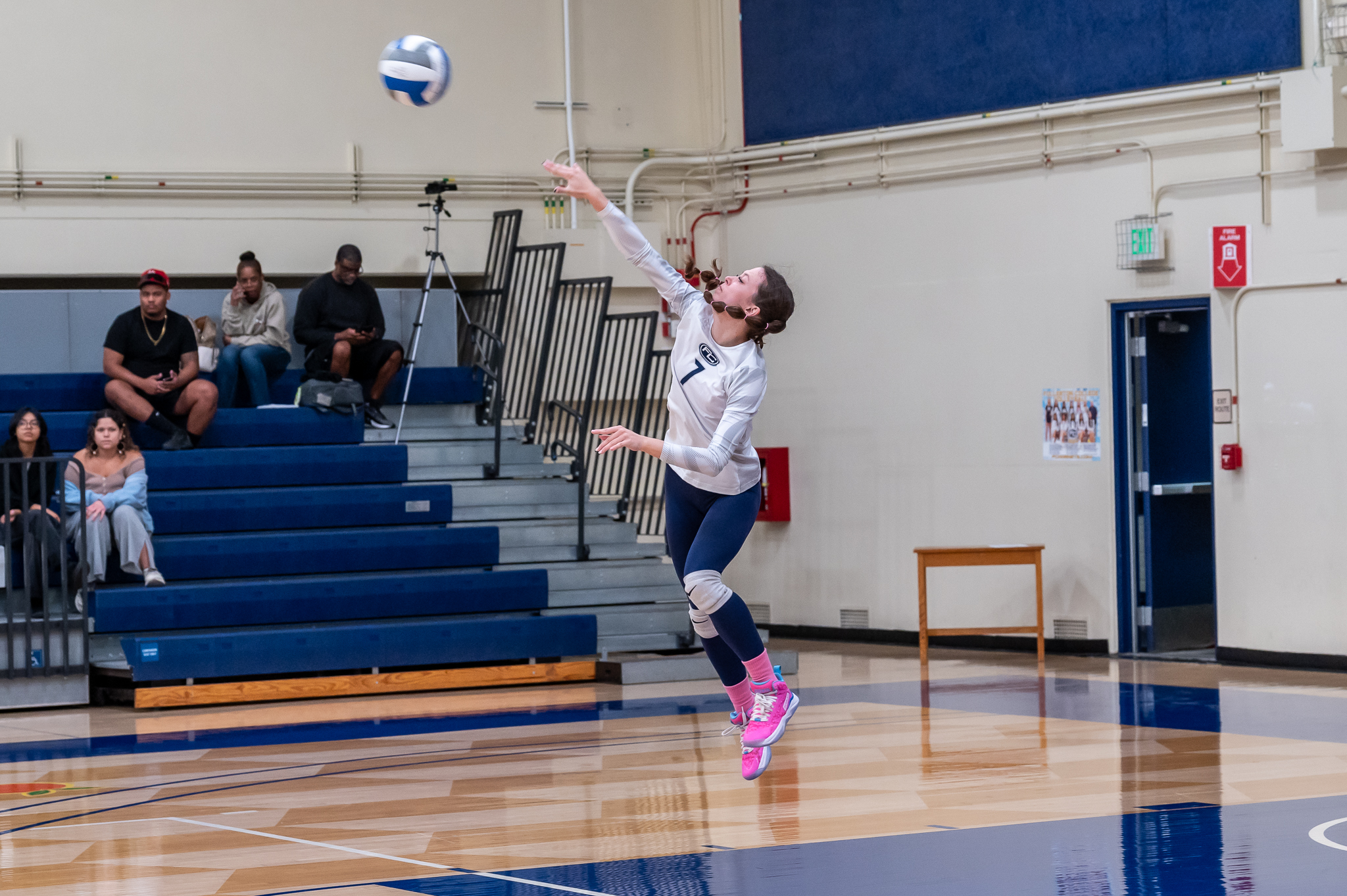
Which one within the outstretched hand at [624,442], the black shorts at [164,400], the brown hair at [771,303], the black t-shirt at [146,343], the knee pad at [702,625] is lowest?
the knee pad at [702,625]

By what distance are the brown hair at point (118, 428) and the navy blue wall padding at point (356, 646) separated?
108 cm

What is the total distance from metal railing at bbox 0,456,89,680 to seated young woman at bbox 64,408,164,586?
71mm

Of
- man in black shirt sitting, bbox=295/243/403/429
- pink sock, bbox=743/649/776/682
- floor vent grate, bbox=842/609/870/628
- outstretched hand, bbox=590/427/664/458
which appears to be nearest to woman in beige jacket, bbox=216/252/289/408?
man in black shirt sitting, bbox=295/243/403/429

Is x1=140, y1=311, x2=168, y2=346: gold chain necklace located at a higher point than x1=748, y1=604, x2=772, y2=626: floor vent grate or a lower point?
higher

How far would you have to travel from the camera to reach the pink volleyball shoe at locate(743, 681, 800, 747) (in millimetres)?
5727

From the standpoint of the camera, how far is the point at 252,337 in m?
10.9

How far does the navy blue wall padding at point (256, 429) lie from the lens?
10039mm

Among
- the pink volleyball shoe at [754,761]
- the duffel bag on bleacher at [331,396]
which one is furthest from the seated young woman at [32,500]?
the pink volleyball shoe at [754,761]

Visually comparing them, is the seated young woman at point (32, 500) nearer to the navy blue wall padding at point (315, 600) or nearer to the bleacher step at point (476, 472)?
the navy blue wall padding at point (315, 600)

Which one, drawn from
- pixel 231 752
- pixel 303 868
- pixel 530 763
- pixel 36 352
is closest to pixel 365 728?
pixel 231 752

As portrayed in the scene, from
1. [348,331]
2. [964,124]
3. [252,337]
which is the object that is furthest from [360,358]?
[964,124]

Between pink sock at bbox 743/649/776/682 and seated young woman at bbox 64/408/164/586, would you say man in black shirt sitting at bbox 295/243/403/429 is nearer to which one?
seated young woman at bbox 64/408/164/586

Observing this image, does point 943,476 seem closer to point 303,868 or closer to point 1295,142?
point 1295,142

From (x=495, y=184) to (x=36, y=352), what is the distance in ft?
10.9
